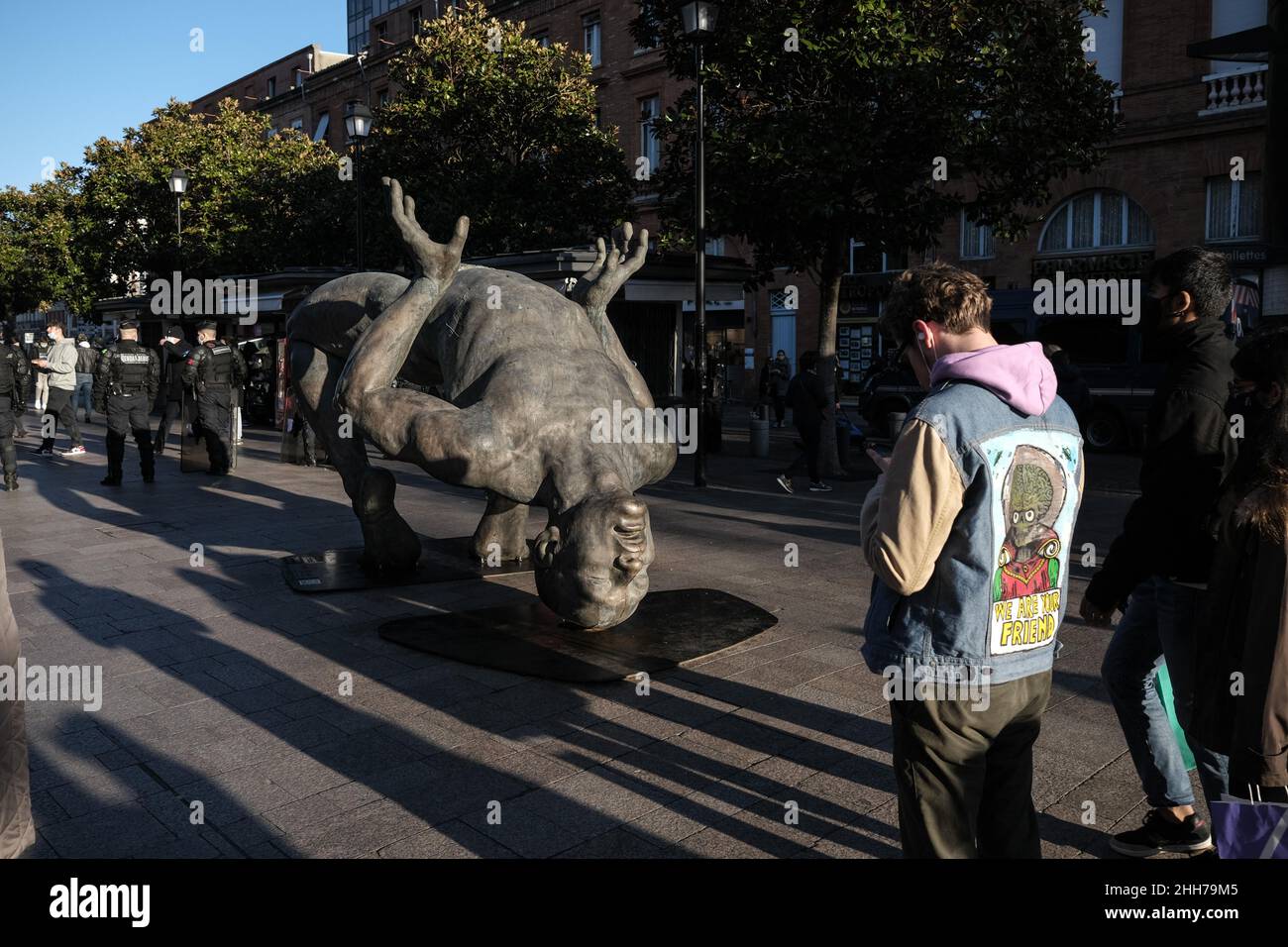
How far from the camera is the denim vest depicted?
238 centimetres

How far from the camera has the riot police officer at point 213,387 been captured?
1316 cm

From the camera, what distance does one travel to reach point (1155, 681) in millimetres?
3506

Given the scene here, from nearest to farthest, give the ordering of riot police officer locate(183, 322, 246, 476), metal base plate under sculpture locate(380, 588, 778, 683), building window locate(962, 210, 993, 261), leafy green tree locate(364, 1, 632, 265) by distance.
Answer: metal base plate under sculpture locate(380, 588, 778, 683) → riot police officer locate(183, 322, 246, 476) → leafy green tree locate(364, 1, 632, 265) → building window locate(962, 210, 993, 261)

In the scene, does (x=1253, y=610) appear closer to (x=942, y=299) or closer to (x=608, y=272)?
(x=942, y=299)

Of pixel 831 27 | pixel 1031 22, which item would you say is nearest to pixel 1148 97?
pixel 1031 22

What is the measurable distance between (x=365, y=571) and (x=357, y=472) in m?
0.74

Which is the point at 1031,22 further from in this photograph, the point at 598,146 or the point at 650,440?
the point at 598,146

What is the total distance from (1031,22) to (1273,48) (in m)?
3.30

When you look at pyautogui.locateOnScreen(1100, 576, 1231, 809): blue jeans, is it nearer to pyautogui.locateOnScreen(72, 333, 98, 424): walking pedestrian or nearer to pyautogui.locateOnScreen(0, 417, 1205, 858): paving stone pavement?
pyautogui.locateOnScreen(0, 417, 1205, 858): paving stone pavement

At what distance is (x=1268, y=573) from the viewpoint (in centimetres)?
266

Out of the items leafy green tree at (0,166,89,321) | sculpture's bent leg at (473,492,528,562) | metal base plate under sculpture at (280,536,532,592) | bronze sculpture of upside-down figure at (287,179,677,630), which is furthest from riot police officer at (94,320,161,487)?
leafy green tree at (0,166,89,321)

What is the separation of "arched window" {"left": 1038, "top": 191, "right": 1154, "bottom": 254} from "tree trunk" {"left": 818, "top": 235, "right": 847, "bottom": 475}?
1329cm

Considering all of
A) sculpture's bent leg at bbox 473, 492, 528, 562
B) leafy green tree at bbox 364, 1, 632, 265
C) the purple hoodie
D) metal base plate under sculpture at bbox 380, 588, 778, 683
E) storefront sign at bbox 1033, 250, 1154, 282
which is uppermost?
leafy green tree at bbox 364, 1, 632, 265
